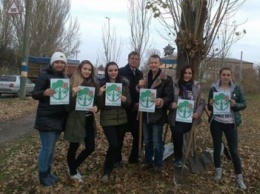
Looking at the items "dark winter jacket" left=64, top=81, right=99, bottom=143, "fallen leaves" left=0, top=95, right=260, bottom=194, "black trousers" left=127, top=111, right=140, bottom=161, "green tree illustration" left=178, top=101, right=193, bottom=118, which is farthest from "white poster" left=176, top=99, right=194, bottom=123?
"dark winter jacket" left=64, top=81, right=99, bottom=143

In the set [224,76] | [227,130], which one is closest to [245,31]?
[224,76]

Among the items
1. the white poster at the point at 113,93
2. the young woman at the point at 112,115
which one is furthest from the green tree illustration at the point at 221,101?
the white poster at the point at 113,93

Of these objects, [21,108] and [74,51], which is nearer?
[21,108]

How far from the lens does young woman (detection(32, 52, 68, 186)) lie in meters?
5.34

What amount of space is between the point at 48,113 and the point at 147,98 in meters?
1.52

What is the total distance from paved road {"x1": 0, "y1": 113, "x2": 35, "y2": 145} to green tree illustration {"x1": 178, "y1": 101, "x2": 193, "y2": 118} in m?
5.35

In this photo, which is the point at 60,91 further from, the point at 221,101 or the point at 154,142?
the point at 221,101

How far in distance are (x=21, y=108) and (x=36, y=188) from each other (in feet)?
39.8

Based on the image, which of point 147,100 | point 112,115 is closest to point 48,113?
point 112,115

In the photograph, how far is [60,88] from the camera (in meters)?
5.29

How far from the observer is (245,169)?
7.09 meters

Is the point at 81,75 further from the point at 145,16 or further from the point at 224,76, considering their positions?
the point at 145,16

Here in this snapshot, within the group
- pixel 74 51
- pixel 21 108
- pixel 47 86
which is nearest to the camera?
pixel 47 86

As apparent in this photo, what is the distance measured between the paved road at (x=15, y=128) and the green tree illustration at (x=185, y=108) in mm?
5348
